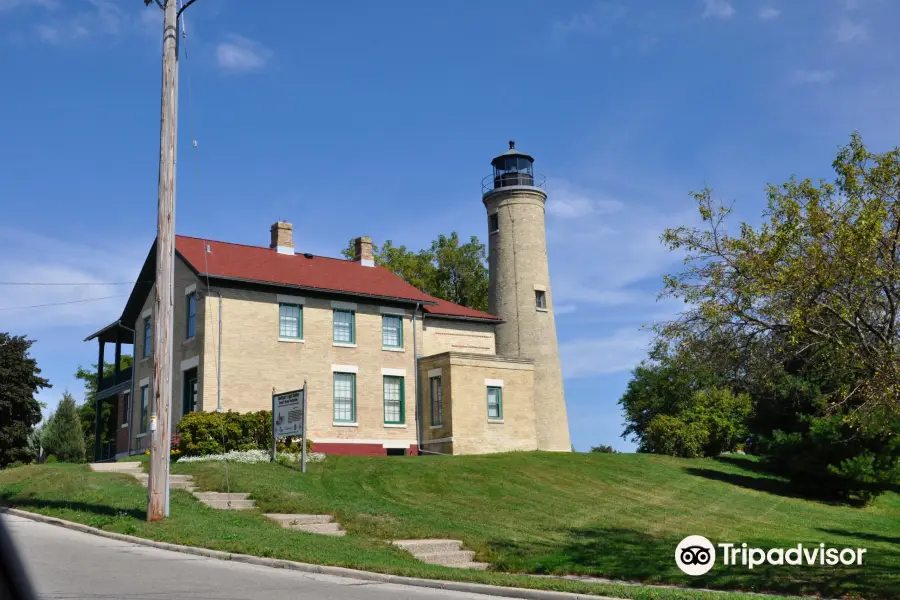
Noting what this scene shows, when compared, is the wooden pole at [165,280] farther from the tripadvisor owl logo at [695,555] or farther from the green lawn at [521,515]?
the tripadvisor owl logo at [695,555]

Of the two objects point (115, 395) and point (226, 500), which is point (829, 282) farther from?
point (115, 395)

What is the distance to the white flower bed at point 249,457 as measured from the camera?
25484 millimetres

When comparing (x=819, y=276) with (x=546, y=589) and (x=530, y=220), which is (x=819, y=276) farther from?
(x=530, y=220)

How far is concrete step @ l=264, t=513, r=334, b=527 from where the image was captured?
1734 cm

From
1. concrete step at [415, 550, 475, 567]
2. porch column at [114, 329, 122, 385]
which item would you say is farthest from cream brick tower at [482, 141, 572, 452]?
concrete step at [415, 550, 475, 567]

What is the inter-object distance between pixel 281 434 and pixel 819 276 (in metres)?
16.6

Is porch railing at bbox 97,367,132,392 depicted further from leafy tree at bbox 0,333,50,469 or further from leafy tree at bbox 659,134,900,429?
leafy tree at bbox 659,134,900,429

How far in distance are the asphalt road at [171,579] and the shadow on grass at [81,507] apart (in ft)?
10.6

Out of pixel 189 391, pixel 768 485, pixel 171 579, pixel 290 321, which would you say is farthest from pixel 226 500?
pixel 768 485

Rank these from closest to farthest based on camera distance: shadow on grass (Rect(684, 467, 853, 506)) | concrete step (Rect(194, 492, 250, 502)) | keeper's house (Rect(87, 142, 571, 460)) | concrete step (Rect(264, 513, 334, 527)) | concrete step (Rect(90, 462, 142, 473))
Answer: concrete step (Rect(264, 513, 334, 527))
concrete step (Rect(194, 492, 250, 502))
concrete step (Rect(90, 462, 142, 473))
keeper's house (Rect(87, 142, 571, 460))
shadow on grass (Rect(684, 467, 853, 506))

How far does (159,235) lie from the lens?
1702 cm

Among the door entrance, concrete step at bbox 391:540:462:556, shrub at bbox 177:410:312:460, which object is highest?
the door entrance

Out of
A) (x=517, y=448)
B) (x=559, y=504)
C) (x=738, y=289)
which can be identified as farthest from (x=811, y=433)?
(x=738, y=289)

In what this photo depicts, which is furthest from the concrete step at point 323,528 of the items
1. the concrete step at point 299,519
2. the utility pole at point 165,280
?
the utility pole at point 165,280
